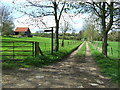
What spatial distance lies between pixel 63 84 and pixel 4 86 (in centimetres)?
197

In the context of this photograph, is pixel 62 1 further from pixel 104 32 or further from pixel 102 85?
pixel 102 85

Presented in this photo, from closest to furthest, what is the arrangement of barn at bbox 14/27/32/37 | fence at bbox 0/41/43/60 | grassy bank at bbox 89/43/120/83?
grassy bank at bbox 89/43/120/83, fence at bbox 0/41/43/60, barn at bbox 14/27/32/37

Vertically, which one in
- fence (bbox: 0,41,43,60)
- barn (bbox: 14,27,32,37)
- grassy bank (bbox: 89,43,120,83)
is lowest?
grassy bank (bbox: 89,43,120,83)

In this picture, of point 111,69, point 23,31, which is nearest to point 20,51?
point 111,69

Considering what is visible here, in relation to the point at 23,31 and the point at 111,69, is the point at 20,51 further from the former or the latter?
the point at 23,31

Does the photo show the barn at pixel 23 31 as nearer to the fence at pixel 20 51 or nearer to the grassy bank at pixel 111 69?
the fence at pixel 20 51

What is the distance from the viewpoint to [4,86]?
473 centimetres

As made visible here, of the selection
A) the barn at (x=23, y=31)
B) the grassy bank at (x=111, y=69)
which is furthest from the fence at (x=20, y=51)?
the grassy bank at (x=111, y=69)

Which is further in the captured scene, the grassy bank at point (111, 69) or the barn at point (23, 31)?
the barn at point (23, 31)

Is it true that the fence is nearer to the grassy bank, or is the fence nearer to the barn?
the barn

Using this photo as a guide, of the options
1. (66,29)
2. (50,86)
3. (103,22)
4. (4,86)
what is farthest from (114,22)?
(66,29)

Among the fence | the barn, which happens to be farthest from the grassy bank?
the barn

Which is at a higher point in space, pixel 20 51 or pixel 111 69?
pixel 20 51

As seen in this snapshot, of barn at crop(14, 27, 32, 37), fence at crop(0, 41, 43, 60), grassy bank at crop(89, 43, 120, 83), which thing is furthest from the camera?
barn at crop(14, 27, 32, 37)
